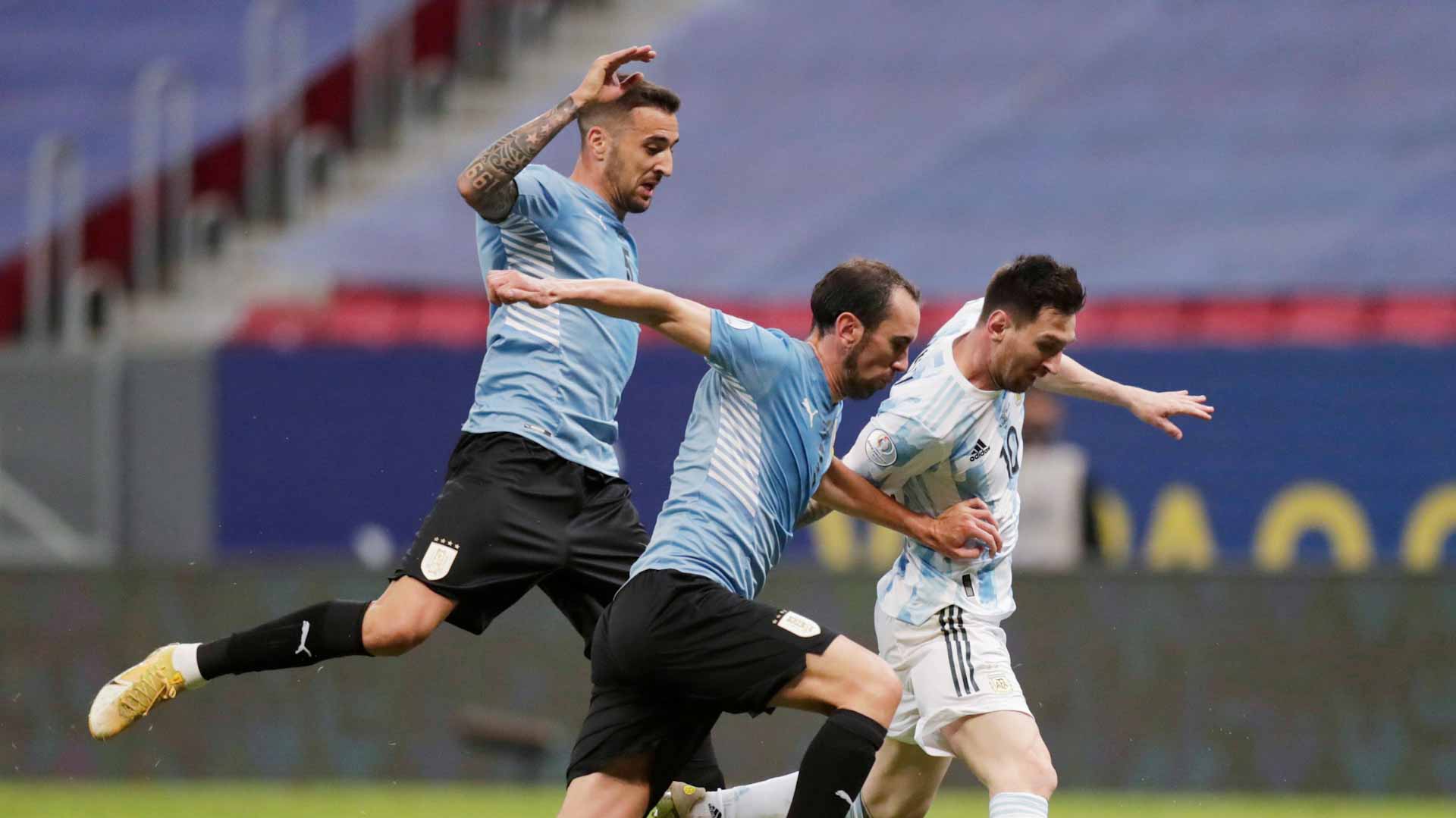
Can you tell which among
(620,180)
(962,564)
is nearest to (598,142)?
(620,180)

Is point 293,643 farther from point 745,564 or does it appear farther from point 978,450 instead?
point 978,450

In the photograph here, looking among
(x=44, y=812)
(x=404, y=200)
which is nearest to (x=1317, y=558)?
(x=44, y=812)

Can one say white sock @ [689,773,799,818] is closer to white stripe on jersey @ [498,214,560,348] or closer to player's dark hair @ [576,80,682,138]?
white stripe on jersey @ [498,214,560,348]

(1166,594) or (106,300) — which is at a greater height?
(106,300)

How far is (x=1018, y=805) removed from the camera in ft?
17.8

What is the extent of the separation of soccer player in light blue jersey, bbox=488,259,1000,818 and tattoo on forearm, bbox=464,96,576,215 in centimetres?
85

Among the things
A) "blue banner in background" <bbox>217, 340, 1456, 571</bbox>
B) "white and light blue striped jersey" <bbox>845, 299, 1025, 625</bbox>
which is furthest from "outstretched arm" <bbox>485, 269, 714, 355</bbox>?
"blue banner in background" <bbox>217, 340, 1456, 571</bbox>

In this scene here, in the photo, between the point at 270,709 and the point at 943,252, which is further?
the point at 943,252

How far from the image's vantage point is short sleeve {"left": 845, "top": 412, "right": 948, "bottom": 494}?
18.4 ft

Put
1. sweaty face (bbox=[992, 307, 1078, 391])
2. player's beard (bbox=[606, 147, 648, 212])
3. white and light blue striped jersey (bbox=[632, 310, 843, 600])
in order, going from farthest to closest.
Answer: player's beard (bbox=[606, 147, 648, 212]), sweaty face (bbox=[992, 307, 1078, 391]), white and light blue striped jersey (bbox=[632, 310, 843, 600])

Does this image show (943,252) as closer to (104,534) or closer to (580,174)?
(104,534)

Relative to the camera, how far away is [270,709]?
9.94 m

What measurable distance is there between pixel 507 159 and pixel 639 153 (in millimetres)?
459

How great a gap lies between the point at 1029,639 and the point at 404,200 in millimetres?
8212
